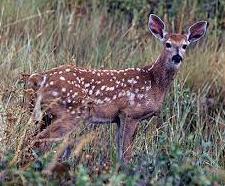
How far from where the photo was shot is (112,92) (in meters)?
7.36

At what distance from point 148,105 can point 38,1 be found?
377 centimetres

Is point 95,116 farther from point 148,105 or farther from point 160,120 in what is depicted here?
point 160,120

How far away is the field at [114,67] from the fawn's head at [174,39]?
0.57 metres

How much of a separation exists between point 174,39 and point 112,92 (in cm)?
88

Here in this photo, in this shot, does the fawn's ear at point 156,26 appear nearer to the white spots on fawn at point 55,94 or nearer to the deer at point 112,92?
the deer at point 112,92

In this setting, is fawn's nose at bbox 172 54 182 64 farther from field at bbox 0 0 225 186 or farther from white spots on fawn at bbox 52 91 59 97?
white spots on fawn at bbox 52 91 59 97

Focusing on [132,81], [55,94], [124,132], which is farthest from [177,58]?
[55,94]

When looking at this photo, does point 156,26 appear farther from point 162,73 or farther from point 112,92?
point 112,92

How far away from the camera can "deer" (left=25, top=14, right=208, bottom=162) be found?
271 inches

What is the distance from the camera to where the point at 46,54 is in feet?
29.0

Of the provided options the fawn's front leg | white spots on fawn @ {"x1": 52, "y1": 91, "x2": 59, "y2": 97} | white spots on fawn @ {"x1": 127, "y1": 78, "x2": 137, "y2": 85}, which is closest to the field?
the fawn's front leg

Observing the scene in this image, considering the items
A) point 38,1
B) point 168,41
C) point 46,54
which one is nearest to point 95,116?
point 168,41

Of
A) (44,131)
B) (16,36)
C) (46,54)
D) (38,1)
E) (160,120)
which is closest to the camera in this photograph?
(44,131)

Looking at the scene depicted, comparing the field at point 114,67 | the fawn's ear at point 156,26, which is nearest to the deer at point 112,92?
the fawn's ear at point 156,26
